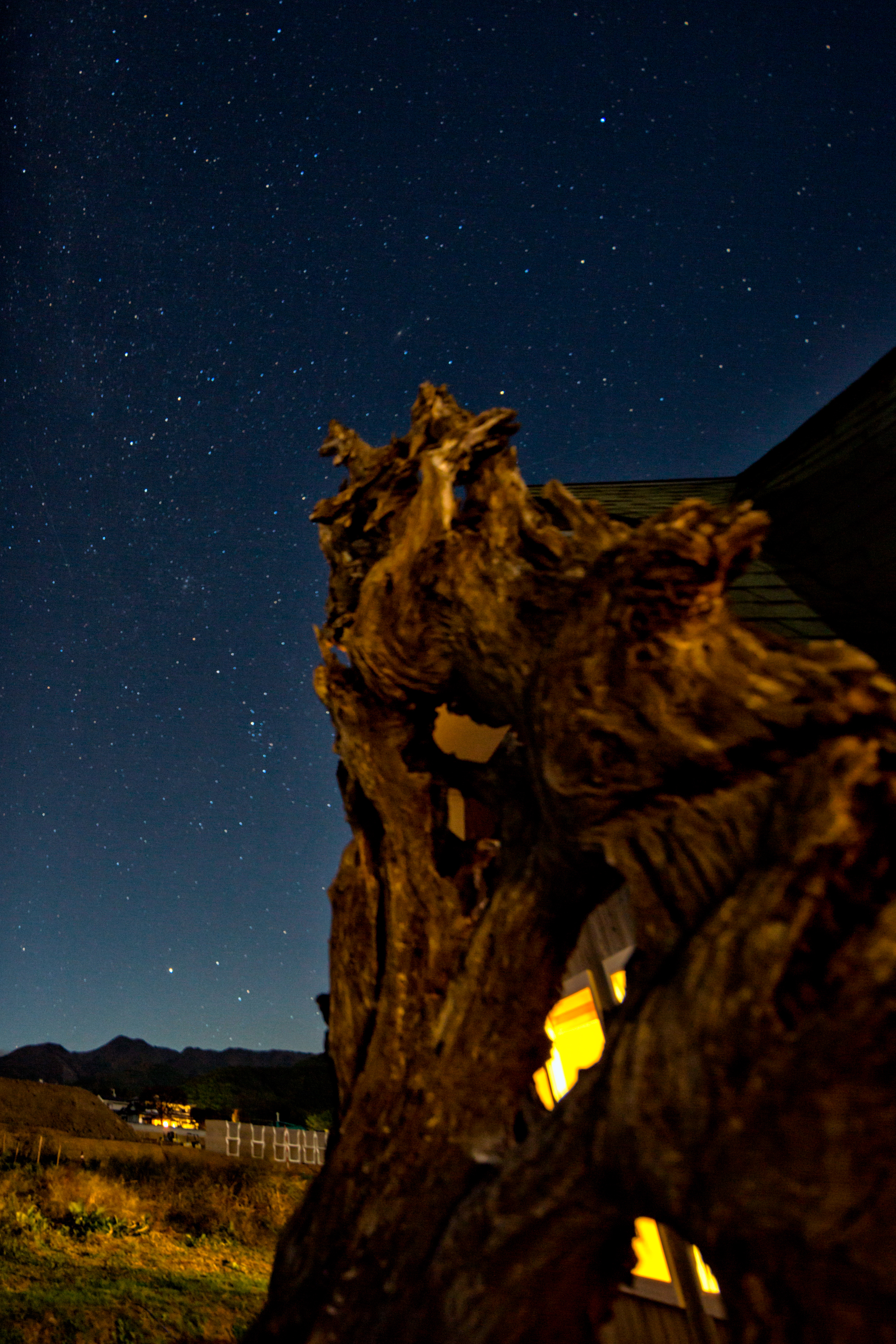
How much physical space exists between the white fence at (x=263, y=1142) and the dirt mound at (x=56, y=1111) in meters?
2.50

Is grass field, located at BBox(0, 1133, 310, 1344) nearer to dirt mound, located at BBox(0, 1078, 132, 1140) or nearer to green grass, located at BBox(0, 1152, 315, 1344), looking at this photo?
green grass, located at BBox(0, 1152, 315, 1344)

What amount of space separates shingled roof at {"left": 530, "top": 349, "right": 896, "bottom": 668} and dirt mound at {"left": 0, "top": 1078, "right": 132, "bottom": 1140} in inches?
810

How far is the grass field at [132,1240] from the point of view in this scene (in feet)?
22.0

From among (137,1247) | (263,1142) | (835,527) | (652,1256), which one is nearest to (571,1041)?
(652,1256)

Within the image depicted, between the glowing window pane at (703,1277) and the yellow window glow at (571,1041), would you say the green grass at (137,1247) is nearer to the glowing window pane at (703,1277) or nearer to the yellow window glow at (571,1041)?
the yellow window glow at (571,1041)

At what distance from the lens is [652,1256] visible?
5.96 metres

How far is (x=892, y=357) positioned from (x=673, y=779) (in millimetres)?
6432

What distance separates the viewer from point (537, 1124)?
2.35 meters

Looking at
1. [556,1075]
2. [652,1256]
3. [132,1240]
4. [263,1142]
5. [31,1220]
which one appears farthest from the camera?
[263,1142]

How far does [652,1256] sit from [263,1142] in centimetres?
1864

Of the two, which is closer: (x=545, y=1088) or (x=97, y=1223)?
(x=545, y=1088)

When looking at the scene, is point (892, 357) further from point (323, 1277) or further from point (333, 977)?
point (323, 1277)

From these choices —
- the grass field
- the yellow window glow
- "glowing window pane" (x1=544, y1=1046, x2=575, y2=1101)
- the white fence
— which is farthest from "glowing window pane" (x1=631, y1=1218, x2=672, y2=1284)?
the white fence

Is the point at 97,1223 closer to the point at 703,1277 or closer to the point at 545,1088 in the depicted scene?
the point at 545,1088
